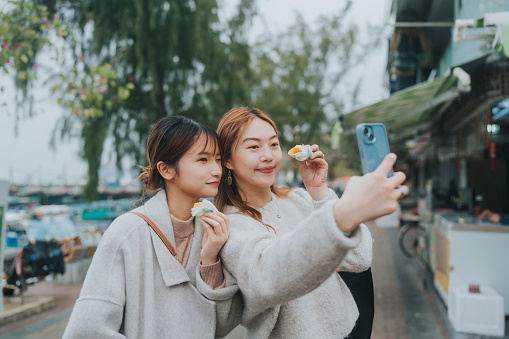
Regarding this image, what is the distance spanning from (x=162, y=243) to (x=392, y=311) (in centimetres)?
520

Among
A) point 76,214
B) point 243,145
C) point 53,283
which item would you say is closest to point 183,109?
point 53,283

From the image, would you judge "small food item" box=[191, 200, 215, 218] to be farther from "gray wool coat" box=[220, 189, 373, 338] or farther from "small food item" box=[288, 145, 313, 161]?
"small food item" box=[288, 145, 313, 161]

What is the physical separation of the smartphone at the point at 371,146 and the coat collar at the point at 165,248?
29.9 inches

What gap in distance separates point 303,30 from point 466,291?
1396 centimetres

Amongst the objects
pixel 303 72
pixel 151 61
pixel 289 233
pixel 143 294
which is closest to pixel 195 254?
pixel 143 294

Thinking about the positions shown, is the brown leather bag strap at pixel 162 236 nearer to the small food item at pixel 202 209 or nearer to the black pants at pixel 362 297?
the small food item at pixel 202 209

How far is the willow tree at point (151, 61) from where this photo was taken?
8.48 meters

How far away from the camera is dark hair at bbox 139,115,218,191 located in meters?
1.57

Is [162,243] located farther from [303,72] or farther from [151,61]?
[303,72]

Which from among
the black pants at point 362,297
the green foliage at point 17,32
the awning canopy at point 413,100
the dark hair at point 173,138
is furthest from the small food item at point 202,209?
the awning canopy at point 413,100

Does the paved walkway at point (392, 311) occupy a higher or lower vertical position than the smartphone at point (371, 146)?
lower

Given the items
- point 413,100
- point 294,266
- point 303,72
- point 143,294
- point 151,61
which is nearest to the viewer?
point 294,266

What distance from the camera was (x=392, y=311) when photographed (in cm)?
580

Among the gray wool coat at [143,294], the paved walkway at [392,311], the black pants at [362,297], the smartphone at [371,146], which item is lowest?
the paved walkway at [392,311]
